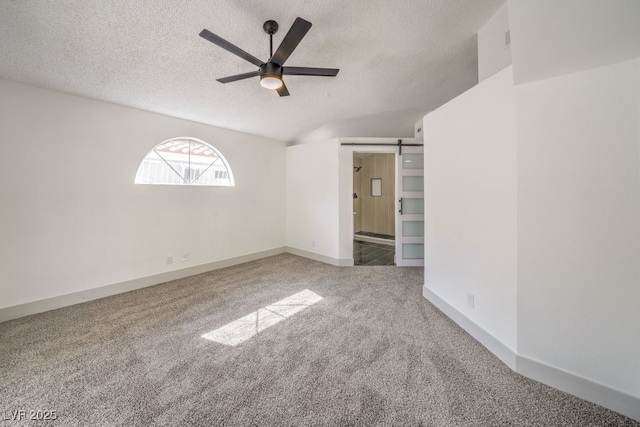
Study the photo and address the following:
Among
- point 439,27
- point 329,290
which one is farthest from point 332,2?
point 329,290

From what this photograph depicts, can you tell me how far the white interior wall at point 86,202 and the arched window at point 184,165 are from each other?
0.13 meters

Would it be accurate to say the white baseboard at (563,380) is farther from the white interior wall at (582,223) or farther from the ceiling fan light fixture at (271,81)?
the ceiling fan light fixture at (271,81)

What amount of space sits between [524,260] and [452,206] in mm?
889

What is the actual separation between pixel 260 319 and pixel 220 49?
2.92 m

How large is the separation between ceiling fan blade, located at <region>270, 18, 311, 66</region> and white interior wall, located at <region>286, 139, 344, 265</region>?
2586 millimetres

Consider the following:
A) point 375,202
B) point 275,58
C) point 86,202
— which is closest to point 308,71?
point 275,58

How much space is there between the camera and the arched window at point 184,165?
3.53m

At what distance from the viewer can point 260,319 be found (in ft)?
8.11

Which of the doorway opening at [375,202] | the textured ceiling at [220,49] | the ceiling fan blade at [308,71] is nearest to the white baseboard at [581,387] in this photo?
the ceiling fan blade at [308,71]

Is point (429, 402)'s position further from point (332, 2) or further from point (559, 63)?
point (332, 2)

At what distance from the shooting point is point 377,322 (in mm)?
2391

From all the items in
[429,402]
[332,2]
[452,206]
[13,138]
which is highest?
[332,2]

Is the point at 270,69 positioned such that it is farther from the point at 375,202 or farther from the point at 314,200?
the point at 375,202

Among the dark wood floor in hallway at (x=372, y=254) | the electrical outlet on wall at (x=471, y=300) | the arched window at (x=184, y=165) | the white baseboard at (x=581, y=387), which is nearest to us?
the white baseboard at (x=581, y=387)
